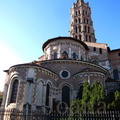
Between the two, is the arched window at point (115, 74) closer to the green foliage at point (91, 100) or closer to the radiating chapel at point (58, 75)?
the radiating chapel at point (58, 75)

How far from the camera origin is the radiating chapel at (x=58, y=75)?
17781 millimetres

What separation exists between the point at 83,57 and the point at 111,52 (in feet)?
21.5

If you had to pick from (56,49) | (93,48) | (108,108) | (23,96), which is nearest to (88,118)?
(108,108)

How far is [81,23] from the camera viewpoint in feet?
132

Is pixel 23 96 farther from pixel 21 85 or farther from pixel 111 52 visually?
pixel 111 52

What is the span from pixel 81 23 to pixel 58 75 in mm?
23117

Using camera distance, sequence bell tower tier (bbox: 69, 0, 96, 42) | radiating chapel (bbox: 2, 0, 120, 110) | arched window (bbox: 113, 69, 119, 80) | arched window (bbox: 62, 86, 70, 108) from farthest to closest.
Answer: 1. bell tower tier (bbox: 69, 0, 96, 42)
2. arched window (bbox: 113, 69, 119, 80)
3. arched window (bbox: 62, 86, 70, 108)
4. radiating chapel (bbox: 2, 0, 120, 110)

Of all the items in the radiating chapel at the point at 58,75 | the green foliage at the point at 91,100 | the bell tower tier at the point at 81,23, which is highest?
the bell tower tier at the point at 81,23

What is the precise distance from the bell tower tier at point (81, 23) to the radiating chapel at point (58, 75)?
27.8 ft

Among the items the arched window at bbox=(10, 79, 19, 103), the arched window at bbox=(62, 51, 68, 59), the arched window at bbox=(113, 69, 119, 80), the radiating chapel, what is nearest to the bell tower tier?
the radiating chapel

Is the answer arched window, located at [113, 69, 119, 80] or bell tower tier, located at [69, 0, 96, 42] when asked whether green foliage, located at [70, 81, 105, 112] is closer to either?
arched window, located at [113, 69, 119, 80]

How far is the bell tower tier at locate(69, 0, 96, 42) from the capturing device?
127 ft

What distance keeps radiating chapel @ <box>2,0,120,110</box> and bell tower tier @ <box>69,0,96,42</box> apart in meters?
8.47

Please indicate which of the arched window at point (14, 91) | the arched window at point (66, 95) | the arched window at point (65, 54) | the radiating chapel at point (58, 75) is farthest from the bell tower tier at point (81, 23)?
the arched window at point (14, 91)
